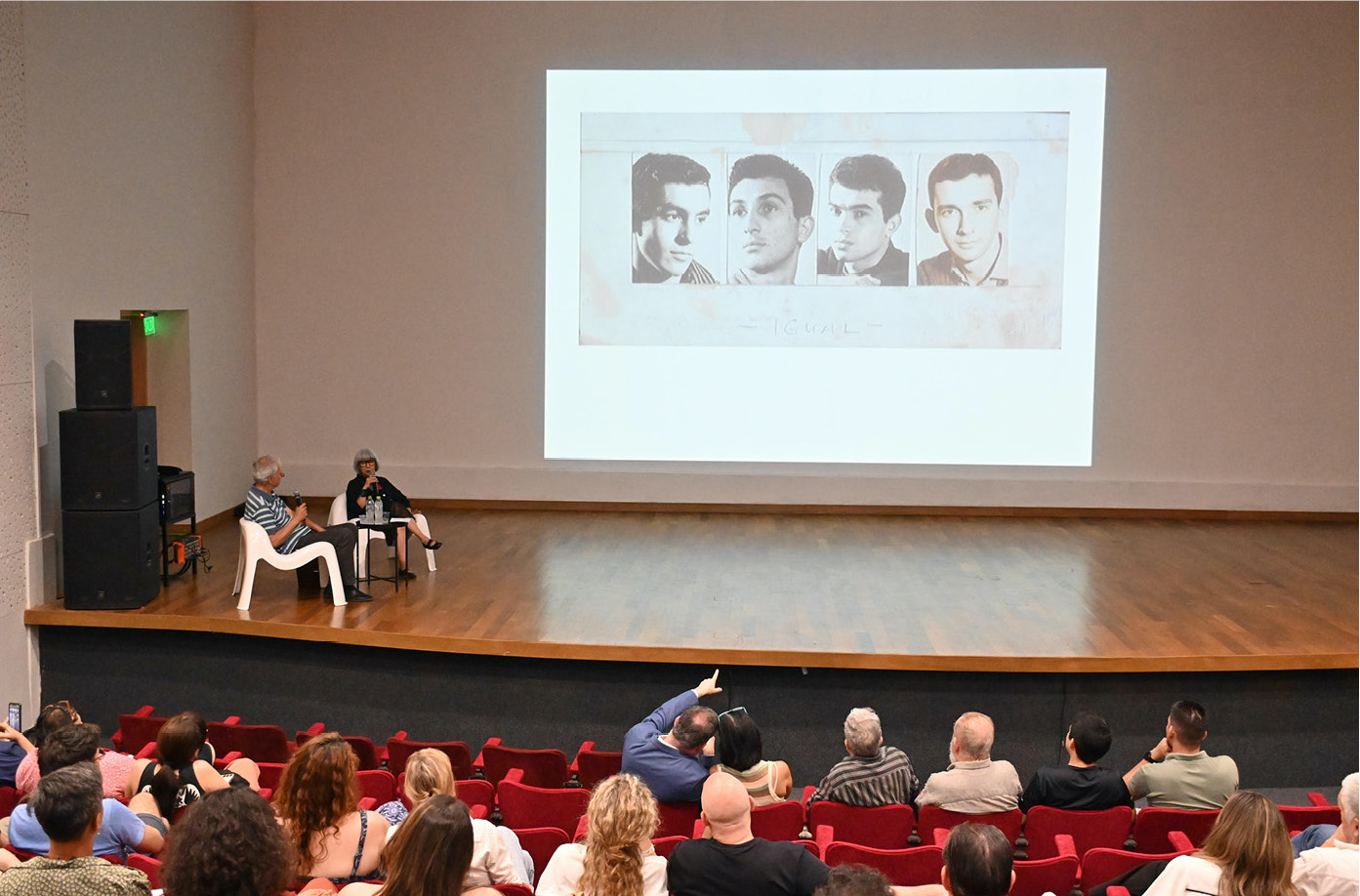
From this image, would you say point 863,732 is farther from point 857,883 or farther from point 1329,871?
point 857,883

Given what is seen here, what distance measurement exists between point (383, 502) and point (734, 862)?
197 inches

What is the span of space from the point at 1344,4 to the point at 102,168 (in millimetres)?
9422

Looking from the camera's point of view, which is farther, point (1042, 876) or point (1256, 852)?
point (1042, 876)

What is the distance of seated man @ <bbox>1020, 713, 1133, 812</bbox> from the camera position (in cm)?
419

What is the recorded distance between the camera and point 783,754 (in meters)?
6.12

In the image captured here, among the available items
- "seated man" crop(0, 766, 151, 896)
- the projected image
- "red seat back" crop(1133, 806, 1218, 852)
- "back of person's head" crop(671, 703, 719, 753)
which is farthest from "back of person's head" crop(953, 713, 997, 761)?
the projected image

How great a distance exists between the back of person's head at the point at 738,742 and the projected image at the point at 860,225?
646cm

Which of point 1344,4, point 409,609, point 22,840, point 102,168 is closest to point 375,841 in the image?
point 22,840

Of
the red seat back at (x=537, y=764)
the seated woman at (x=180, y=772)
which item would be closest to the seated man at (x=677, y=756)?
the red seat back at (x=537, y=764)

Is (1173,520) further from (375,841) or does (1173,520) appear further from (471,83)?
(375,841)

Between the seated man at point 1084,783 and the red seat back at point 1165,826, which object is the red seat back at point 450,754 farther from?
the red seat back at point 1165,826

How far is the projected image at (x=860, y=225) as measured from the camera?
1011 cm

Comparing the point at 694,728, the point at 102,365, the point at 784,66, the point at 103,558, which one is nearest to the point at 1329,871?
the point at 694,728

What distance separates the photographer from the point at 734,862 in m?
3.10
